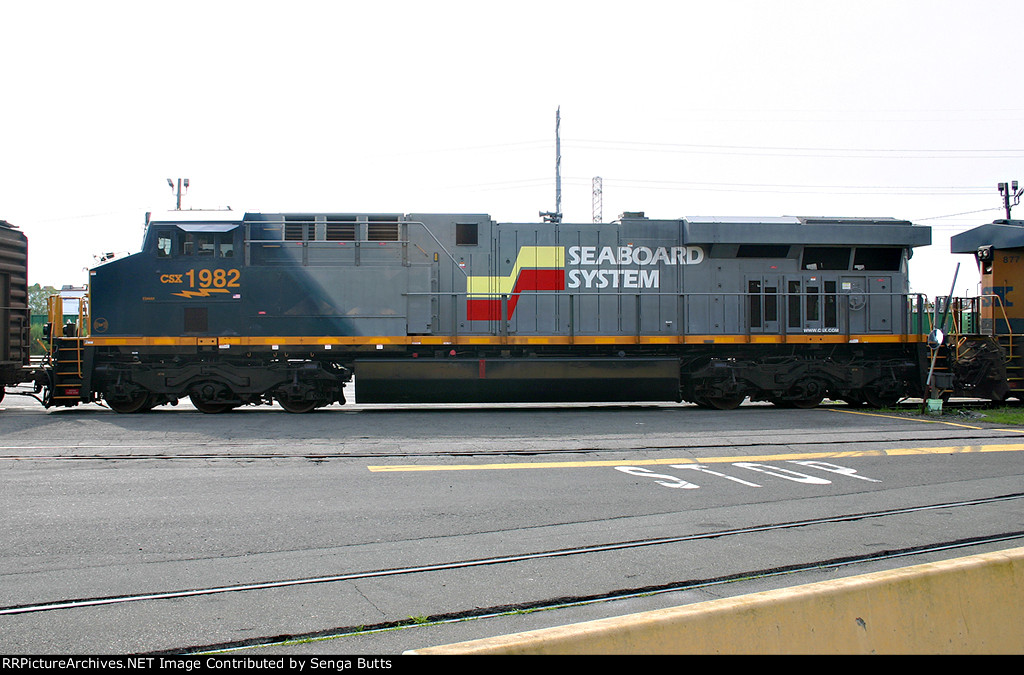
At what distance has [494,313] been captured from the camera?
15.1 m

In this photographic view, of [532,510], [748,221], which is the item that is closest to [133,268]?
[532,510]

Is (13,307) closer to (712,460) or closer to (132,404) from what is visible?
(132,404)

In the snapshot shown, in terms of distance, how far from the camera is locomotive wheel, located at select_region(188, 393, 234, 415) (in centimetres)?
1414

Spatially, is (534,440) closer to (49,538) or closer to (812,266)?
(49,538)

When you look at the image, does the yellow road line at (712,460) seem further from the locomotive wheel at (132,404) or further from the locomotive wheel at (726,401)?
the locomotive wheel at (132,404)

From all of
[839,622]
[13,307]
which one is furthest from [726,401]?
[13,307]

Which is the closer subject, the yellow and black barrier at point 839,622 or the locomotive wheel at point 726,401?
the yellow and black barrier at point 839,622

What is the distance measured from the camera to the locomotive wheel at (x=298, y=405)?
46.8 feet

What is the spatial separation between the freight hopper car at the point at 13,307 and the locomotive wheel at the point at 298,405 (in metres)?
5.56

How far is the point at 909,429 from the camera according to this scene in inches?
453

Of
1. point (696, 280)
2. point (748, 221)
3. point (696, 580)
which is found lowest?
point (696, 580)

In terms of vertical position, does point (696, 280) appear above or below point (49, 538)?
above

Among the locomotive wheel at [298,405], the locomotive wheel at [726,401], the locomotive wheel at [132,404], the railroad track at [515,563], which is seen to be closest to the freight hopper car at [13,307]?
the locomotive wheel at [132,404]
